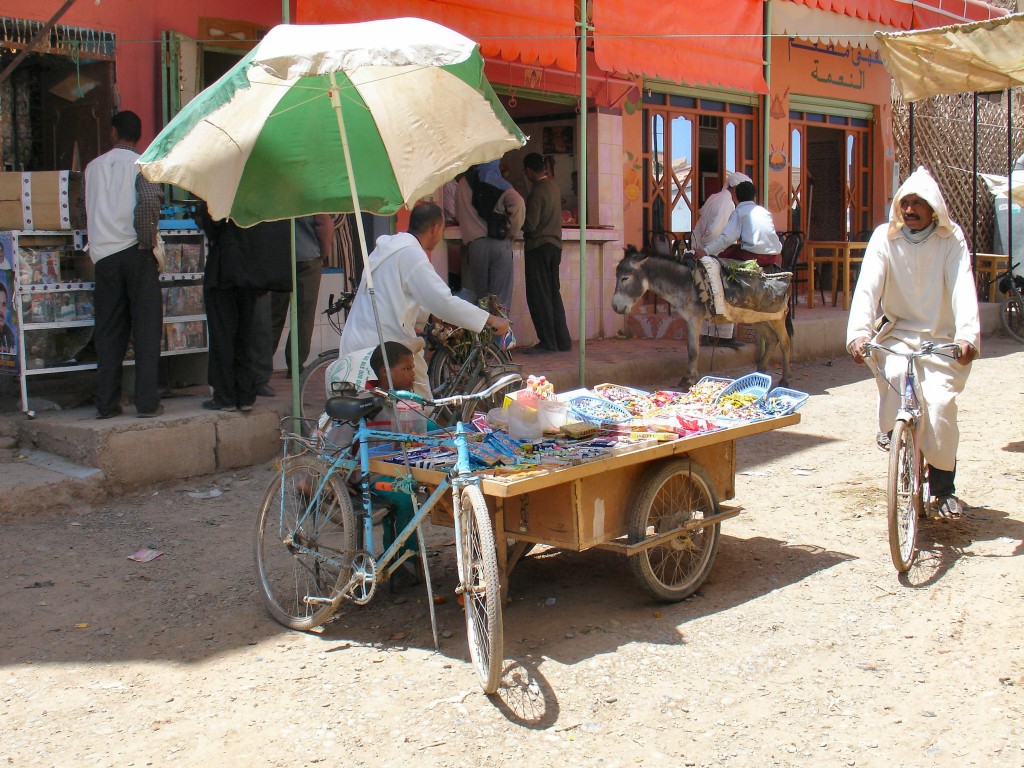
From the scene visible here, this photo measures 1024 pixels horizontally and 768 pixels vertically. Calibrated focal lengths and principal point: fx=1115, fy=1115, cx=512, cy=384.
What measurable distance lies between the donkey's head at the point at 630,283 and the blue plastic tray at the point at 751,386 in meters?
3.96

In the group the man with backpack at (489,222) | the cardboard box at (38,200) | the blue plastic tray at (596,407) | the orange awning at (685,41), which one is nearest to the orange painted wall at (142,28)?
the cardboard box at (38,200)

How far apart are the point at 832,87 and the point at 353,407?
12.2 meters

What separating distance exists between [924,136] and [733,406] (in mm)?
12116

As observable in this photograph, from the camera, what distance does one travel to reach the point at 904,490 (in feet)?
16.6

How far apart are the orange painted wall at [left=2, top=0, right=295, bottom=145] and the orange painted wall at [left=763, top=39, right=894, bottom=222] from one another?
25.8ft

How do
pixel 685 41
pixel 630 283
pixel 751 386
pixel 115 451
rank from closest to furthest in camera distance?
pixel 751 386 < pixel 115 451 < pixel 685 41 < pixel 630 283

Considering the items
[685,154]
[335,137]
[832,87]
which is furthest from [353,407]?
[832,87]

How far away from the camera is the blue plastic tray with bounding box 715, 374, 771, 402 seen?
17.3 ft

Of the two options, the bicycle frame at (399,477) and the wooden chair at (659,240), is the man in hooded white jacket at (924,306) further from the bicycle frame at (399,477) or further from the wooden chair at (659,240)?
the wooden chair at (659,240)

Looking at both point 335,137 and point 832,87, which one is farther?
point 832,87

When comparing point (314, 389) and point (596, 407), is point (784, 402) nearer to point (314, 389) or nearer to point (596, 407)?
point (596, 407)

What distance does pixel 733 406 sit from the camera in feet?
16.8

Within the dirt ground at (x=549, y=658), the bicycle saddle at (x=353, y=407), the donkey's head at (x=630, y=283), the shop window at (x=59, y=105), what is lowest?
the dirt ground at (x=549, y=658)

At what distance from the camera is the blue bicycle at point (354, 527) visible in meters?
3.82
